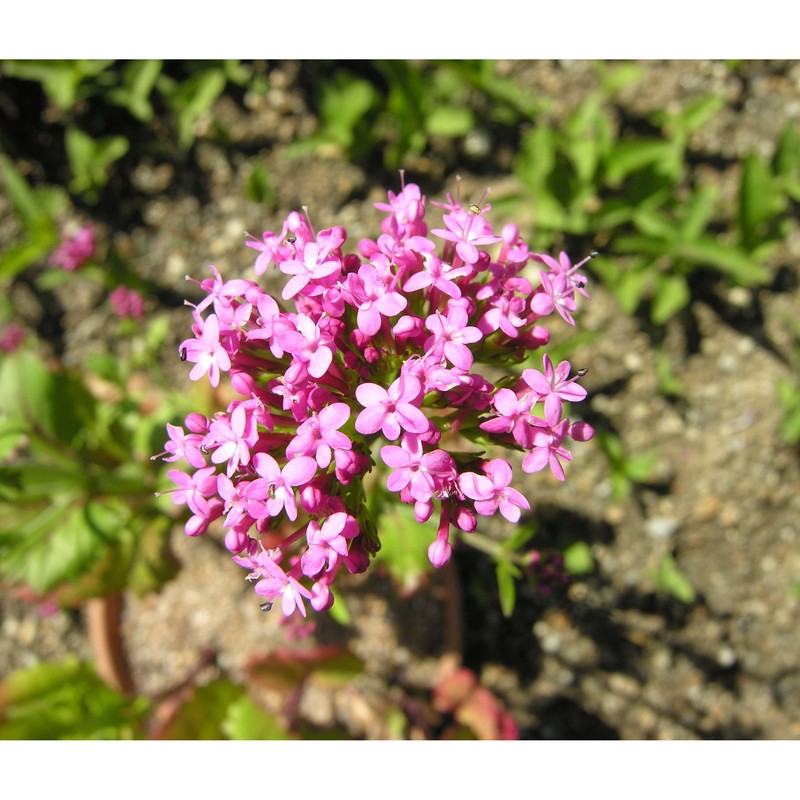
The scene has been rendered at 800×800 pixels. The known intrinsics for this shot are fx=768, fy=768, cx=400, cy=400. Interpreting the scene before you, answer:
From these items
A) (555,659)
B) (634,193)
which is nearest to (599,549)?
(555,659)

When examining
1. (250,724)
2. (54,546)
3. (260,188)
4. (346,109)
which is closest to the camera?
(54,546)

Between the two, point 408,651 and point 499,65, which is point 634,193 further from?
point 408,651

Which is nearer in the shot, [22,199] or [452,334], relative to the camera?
[452,334]

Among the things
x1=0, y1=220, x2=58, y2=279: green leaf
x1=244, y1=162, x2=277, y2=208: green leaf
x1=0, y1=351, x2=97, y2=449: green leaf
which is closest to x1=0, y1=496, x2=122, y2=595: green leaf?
x1=0, y1=351, x2=97, y2=449: green leaf

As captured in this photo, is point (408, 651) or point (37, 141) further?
point (37, 141)

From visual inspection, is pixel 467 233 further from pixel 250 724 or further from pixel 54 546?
pixel 250 724

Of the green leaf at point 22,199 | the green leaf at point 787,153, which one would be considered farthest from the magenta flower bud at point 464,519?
the green leaf at point 22,199

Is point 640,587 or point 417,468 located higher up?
point 417,468

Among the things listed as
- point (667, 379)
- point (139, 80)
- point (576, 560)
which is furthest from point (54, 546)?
point (667, 379)
